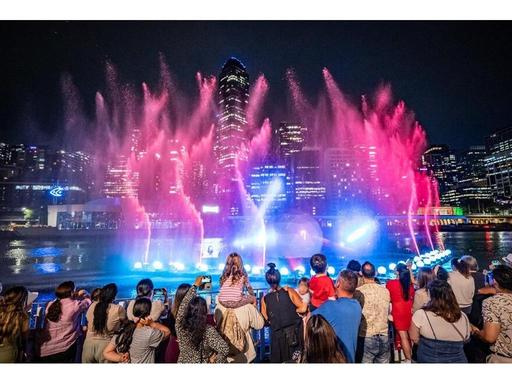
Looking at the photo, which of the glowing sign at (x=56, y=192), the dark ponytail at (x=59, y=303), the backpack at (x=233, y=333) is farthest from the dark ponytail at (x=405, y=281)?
the glowing sign at (x=56, y=192)

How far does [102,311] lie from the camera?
3889mm

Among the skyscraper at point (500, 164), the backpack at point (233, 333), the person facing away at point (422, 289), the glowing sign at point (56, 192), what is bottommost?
the backpack at point (233, 333)

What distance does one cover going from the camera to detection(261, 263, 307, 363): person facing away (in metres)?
3.93

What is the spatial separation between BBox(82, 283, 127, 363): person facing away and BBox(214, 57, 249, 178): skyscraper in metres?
148

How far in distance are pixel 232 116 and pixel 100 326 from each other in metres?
156

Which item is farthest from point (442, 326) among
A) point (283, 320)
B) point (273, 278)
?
point (273, 278)

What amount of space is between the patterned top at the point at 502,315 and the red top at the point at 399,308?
1.03 meters

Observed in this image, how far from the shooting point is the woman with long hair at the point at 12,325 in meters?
3.67

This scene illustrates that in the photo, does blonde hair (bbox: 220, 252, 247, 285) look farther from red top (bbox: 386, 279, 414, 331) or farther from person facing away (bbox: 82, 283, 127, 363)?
red top (bbox: 386, 279, 414, 331)

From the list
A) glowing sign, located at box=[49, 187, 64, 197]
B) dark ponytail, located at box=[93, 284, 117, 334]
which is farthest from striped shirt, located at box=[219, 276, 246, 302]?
glowing sign, located at box=[49, 187, 64, 197]

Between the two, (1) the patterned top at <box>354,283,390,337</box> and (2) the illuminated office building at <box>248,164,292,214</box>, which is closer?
(1) the patterned top at <box>354,283,390,337</box>

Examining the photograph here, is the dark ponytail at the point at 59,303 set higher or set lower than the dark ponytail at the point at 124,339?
higher

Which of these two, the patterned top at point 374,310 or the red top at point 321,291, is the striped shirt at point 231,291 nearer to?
the red top at point 321,291
